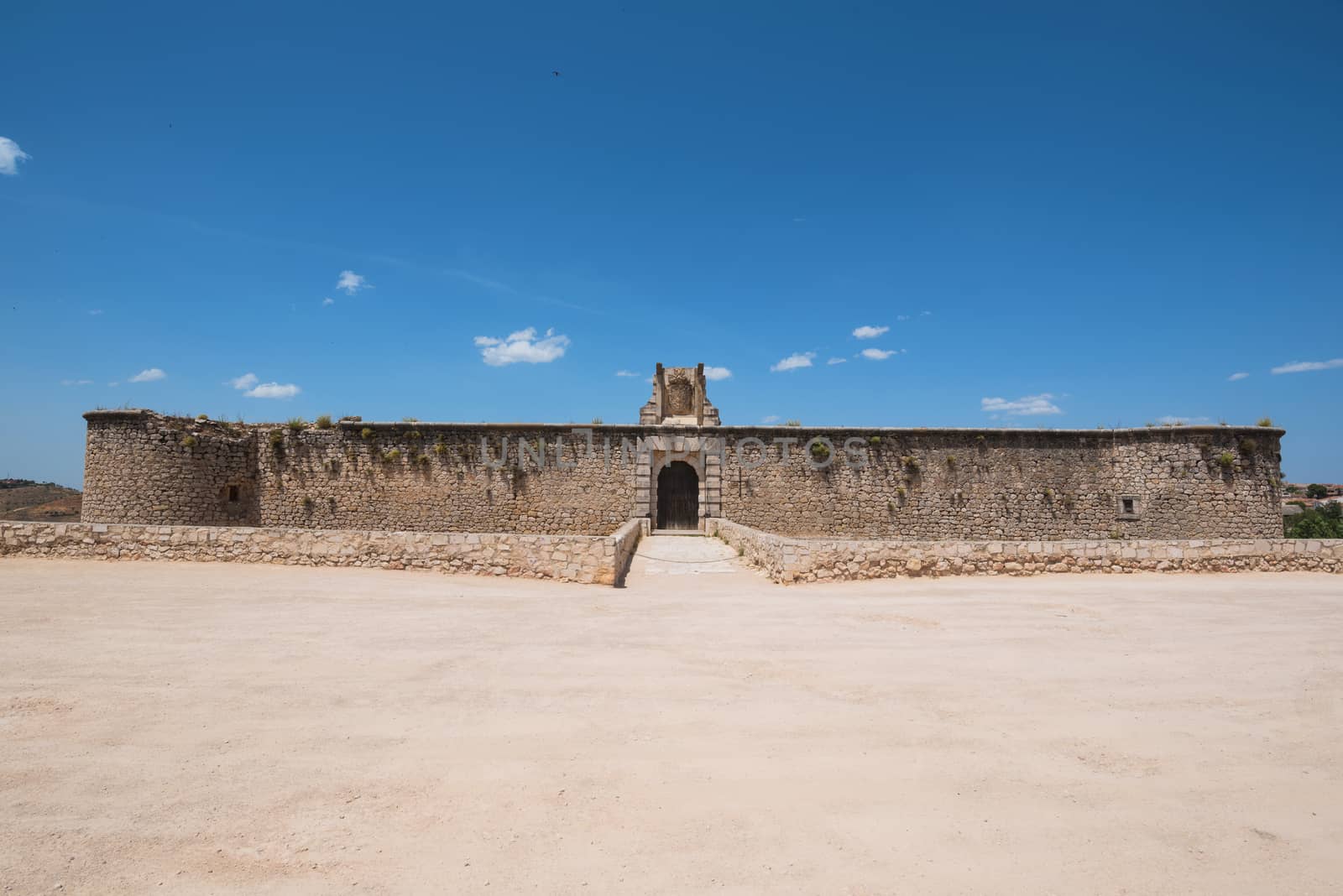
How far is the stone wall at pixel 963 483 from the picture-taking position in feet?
56.5

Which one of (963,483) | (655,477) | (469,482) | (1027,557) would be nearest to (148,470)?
(469,482)

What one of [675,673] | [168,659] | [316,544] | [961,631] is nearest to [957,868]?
[675,673]

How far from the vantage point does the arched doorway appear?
63.0 ft

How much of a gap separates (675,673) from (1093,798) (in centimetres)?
302

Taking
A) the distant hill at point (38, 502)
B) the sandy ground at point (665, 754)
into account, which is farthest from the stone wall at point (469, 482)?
the sandy ground at point (665, 754)

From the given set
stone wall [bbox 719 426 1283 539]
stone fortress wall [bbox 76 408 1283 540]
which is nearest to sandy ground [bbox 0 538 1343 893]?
stone wall [bbox 719 426 1283 539]

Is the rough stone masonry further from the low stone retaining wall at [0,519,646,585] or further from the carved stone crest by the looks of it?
the low stone retaining wall at [0,519,646,585]

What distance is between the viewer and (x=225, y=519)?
18062mm

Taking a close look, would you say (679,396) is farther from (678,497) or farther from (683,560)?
(683,560)

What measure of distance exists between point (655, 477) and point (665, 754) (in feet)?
47.3

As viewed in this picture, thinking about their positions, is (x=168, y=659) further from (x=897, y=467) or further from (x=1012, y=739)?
(x=897, y=467)

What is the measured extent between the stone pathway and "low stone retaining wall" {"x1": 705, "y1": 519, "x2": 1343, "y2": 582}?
98 cm

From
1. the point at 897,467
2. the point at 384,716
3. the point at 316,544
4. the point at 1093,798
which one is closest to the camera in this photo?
the point at 1093,798

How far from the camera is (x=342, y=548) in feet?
37.3
